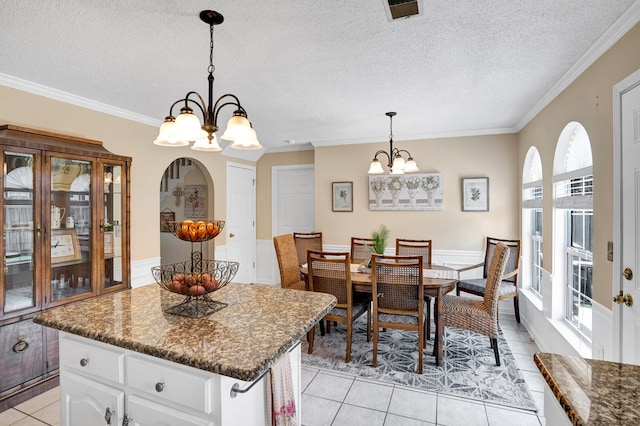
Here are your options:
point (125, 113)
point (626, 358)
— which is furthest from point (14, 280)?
point (626, 358)

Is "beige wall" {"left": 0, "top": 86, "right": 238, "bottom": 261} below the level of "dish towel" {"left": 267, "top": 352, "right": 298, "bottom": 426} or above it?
above

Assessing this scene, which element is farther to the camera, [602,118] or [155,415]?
[602,118]

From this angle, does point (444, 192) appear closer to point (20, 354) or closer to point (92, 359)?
point (92, 359)

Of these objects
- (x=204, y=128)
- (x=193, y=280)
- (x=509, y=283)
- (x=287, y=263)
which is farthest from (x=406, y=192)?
(x=193, y=280)

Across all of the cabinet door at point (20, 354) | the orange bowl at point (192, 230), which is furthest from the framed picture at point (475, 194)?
the cabinet door at point (20, 354)

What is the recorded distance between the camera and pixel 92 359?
4.30 ft

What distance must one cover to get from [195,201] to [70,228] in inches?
96.8

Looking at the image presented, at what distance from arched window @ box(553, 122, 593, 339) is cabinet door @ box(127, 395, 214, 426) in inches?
106

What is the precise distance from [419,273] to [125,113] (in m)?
3.29

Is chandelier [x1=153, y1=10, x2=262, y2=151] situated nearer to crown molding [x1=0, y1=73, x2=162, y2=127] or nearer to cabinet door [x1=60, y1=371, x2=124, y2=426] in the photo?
cabinet door [x1=60, y1=371, x2=124, y2=426]

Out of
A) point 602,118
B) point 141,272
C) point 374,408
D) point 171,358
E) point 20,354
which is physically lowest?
point 374,408

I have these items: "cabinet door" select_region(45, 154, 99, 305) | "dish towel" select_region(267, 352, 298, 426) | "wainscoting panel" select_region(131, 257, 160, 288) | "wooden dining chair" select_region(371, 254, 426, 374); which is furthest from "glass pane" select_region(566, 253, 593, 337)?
"wainscoting panel" select_region(131, 257, 160, 288)

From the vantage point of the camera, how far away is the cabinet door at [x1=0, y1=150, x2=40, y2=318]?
88.1 inches

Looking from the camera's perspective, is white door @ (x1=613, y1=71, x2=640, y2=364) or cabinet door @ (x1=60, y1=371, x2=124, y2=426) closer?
cabinet door @ (x1=60, y1=371, x2=124, y2=426)
